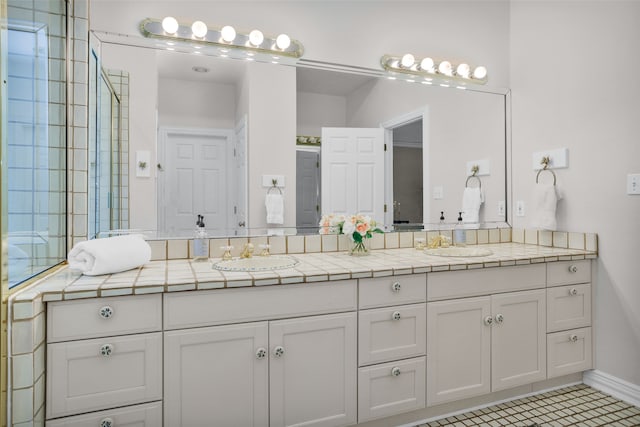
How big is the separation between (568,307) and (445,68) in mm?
1586

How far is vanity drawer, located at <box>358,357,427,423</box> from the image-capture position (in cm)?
163

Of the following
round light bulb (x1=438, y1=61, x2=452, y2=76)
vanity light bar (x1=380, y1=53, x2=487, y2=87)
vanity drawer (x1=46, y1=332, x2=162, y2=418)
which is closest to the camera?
vanity drawer (x1=46, y1=332, x2=162, y2=418)

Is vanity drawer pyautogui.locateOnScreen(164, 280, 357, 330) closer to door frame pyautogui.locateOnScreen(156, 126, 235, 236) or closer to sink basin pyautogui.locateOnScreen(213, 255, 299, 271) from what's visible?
sink basin pyautogui.locateOnScreen(213, 255, 299, 271)

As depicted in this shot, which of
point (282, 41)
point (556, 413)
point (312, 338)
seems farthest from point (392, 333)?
point (282, 41)

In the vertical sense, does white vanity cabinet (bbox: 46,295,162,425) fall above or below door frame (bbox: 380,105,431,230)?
below

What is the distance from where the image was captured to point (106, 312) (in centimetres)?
127

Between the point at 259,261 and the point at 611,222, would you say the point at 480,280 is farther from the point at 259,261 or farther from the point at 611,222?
the point at 259,261

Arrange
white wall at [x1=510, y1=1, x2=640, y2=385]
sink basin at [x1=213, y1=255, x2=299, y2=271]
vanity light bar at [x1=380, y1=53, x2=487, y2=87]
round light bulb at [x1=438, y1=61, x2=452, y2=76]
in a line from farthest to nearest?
round light bulb at [x1=438, y1=61, x2=452, y2=76]
vanity light bar at [x1=380, y1=53, x2=487, y2=87]
white wall at [x1=510, y1=1, x2=640, y2=385]
sink basin at [x1=213, y1=255, x2=299, y2=271]

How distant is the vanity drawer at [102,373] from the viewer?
1224 millimetres

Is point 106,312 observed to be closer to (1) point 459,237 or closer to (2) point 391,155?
(2) point 391,155

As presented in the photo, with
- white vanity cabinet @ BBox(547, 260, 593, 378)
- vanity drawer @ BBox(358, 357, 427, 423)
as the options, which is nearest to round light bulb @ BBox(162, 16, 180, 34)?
vanity drawer @ BBox(358, 357, 427, 423)

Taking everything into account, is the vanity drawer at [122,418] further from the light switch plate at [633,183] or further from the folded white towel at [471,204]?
the light switch plate at [633,183]

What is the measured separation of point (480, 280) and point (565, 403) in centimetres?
85

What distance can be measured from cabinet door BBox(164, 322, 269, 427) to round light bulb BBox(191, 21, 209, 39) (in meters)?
1.42
